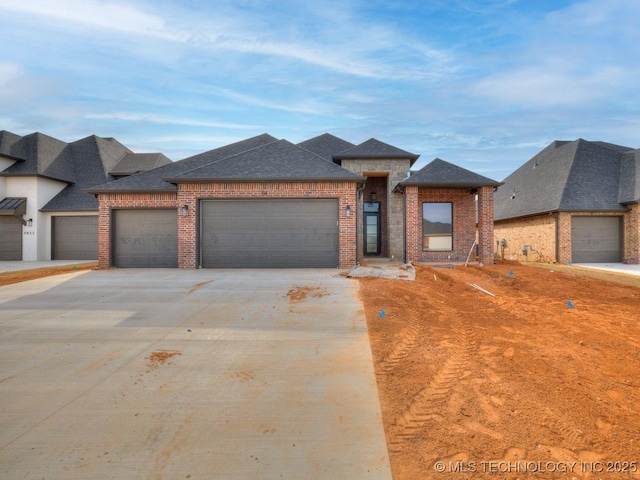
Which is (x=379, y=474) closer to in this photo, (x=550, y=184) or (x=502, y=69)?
(x=502, y=69)

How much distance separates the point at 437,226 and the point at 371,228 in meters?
3.63

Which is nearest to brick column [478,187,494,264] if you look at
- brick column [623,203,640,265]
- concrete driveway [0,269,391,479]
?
brick column [623,203,640,265]

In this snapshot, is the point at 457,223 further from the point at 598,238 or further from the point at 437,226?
the point at 598,238

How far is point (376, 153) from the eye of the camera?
49.8 ft

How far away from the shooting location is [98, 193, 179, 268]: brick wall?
1219 centimetres

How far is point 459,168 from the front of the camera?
14312 mm

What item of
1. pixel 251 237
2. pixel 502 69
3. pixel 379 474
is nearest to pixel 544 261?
pixel 502 69

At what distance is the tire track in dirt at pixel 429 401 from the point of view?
8.21 feet

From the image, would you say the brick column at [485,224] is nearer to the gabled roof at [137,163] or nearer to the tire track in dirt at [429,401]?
the tire track in dirt at [429,401]

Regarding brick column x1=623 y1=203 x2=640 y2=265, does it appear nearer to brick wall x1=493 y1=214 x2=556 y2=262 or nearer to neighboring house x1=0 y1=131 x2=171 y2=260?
brick wall x1=493 y1=214 x2=556 y2=262

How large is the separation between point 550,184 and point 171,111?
20.2 metres

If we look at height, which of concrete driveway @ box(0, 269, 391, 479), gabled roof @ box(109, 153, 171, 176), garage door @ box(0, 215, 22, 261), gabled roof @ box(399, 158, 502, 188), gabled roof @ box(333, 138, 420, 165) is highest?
gabled roof @ box(109, 153, 171, 176)

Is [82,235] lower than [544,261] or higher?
higher

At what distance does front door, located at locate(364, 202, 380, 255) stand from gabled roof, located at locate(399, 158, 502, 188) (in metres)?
3.26
